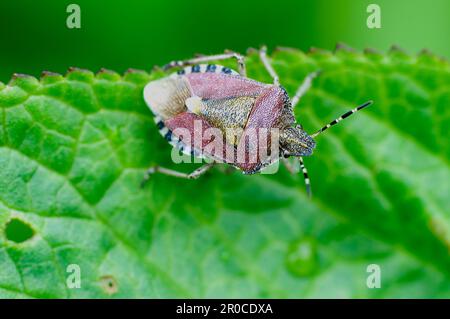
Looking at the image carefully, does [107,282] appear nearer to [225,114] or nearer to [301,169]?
[225,114]

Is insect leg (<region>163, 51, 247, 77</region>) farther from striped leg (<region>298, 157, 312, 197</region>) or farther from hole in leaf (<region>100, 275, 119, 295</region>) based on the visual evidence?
hole in leaf (<region>100, 275, 119, 295</region>)

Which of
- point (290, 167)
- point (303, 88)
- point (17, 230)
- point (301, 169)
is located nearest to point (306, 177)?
point (301, 169)

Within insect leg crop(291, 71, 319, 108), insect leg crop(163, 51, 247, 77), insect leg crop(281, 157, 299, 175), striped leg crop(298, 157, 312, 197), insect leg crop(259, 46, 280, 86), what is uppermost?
insect leg crop(163, 51, 247, 77)

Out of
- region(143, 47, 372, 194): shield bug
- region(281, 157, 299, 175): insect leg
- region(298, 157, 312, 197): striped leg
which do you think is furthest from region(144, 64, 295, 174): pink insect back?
region(298, 157, 312, 197): striped leg

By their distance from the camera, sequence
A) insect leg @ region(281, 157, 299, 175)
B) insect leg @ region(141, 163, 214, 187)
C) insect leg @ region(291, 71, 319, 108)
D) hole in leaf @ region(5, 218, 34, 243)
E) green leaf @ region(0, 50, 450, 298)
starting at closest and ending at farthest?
hole in leaf @ region(5, 218, 34, 243), green leaf @ region(0, 50, 450, 298), insect leg @ region(291, 71, 319, 108), insect leg @ region(141, 163, 214, 187), insect leg @ region(281, 157, 299, 175)

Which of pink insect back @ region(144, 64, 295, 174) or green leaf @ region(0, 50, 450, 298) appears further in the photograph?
pink insect back @ region(144, 64, 295, 174)

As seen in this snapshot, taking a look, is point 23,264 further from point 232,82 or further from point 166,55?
point 166,55

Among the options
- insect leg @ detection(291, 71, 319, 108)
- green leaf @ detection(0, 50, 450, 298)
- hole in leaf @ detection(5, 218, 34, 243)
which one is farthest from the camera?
insect leg @ detection(291, 71, 319, 108)
